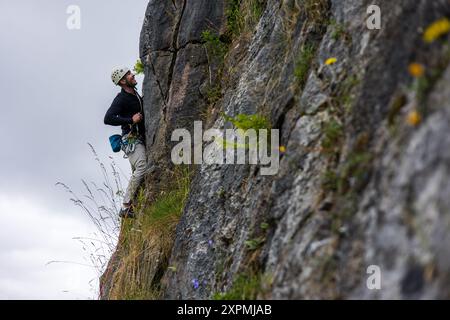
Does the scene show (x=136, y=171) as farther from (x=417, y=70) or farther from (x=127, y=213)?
(x=417, y=70)

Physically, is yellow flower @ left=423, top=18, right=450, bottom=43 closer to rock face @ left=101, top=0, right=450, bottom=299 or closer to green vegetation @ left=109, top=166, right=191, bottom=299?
rock face @ left=101, top=0, right=450, bottom=299

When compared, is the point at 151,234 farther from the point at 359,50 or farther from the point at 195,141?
the point at 359,50

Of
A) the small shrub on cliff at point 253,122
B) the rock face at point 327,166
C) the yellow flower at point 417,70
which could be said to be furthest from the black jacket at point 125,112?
the yellow flower at point 417,70

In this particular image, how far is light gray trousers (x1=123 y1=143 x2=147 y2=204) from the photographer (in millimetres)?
12359

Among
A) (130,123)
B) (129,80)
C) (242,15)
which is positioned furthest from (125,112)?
(242,15)

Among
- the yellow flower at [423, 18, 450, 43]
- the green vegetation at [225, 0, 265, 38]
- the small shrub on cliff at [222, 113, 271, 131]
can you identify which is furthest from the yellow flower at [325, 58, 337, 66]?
the green vegetation at [225, 0, 265, 38]

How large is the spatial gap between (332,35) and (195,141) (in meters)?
4.14

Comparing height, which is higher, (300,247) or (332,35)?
(332,35)

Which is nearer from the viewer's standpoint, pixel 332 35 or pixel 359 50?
pixel 359 50

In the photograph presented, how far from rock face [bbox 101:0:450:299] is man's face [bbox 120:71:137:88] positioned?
42.0 inches

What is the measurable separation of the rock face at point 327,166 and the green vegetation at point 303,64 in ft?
0.04

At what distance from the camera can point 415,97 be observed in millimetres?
5398
